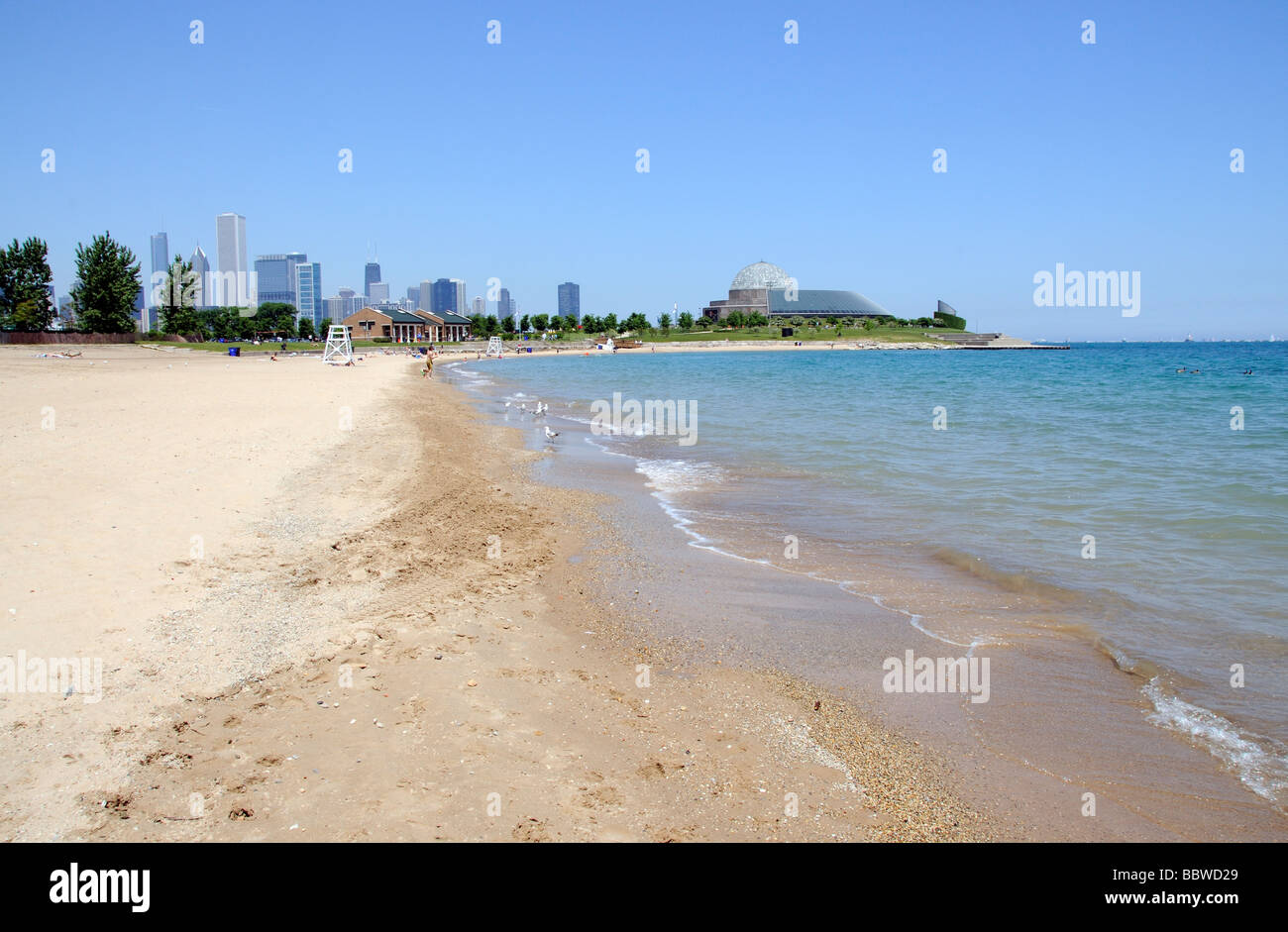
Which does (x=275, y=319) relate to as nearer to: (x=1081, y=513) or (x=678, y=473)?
(x=678, y=473)

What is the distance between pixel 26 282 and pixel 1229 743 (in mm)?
88577

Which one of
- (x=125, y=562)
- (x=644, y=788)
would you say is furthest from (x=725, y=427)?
(x=644, y=788)

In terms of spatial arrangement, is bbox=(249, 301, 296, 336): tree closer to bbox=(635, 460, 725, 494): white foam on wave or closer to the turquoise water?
the turquoise water

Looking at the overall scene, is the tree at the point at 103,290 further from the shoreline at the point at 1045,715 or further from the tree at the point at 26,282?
the shoreline at the point at 1045,715

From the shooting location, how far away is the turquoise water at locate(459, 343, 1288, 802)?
6633mm

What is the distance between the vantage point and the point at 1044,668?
6.53 meters

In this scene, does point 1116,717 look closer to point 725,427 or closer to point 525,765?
point 525,765

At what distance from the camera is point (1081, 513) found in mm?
12406

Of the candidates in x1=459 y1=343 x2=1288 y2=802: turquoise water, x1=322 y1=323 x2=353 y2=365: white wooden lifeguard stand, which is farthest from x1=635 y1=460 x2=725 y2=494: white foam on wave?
x1=322 y1=323 x2=353 y2=365: white wooden lifeguard stand

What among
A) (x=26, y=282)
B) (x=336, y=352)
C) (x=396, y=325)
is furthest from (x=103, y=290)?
(x=396, y=325)

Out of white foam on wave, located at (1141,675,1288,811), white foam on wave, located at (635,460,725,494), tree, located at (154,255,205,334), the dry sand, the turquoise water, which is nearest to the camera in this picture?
the dry sand

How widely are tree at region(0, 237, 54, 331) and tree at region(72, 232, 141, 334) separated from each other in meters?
2.58

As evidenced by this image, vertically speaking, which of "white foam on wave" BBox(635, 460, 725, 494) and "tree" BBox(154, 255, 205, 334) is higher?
"tree" BBox(154, 255, 205, 334)
